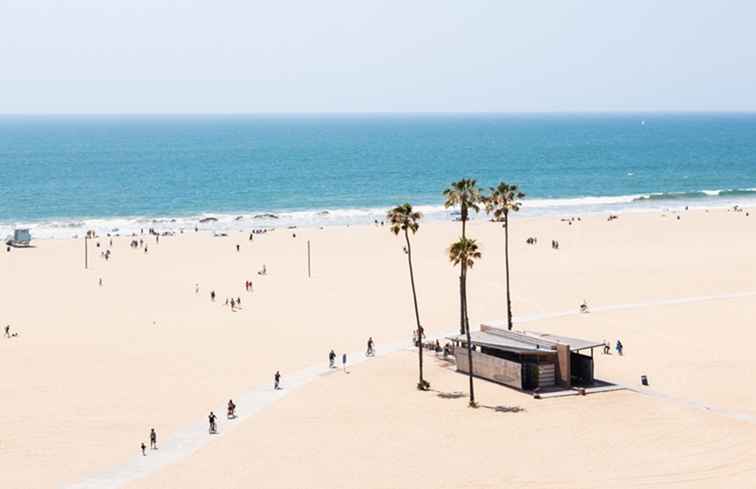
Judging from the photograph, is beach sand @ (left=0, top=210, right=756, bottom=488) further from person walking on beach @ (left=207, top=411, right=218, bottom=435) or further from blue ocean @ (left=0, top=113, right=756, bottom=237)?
blue ocean @ (left=0, top=113, right=756, bottom=237)

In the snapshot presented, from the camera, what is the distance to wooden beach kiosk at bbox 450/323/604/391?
38750 millimetres

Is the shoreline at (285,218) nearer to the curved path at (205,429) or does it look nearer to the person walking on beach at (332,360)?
the person walking on beach at (332,360)

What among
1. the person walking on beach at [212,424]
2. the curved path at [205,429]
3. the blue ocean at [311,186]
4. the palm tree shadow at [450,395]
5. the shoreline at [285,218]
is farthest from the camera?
the blue ocean at [311,186]

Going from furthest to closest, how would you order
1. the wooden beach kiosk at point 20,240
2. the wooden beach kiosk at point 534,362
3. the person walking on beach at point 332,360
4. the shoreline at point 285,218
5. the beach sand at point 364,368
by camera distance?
the shoreline at point 285,218, the wooden beach kiosk at point 20,240, the person walking on beach at point 332,360, the wooden beach kiosk at point 534,362, the beach sand at point 364,368

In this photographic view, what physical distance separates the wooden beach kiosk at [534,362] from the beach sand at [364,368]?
906mm

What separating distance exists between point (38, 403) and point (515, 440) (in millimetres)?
18320

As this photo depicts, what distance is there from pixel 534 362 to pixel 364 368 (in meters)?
7.64

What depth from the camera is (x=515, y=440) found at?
32.3m

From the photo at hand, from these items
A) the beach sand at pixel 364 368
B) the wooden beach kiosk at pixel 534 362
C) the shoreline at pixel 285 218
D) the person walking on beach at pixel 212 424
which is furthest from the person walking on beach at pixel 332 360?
the shoreline at pixel 285 218

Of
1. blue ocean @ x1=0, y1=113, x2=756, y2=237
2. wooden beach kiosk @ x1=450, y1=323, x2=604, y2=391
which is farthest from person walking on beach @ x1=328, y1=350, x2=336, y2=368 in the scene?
blue ocean @ x1=0, y1=113, x2=756, y2=237

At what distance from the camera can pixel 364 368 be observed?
4206cm

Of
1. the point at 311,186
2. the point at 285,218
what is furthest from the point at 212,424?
the point at 311,186

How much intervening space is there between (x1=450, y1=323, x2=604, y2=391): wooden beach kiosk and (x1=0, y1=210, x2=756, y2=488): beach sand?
906 mm

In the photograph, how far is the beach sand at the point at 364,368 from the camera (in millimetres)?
30031
